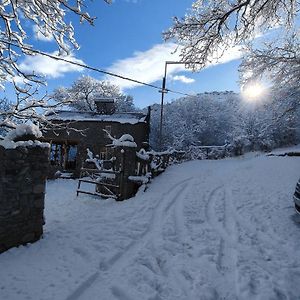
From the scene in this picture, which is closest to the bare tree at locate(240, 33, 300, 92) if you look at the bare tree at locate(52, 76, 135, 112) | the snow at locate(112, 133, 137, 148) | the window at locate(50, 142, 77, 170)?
the snow at locate(112, 133, 137, 148)

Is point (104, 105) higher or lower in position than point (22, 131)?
higher

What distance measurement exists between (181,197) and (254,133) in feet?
77.0

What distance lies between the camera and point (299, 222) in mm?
7230

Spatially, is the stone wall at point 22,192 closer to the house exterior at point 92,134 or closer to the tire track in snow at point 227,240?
the tire track in snow at point 227,240

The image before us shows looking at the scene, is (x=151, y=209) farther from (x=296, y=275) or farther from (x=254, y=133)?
(x=254, y=133)

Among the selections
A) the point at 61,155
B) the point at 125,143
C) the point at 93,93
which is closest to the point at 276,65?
the point at 125,143

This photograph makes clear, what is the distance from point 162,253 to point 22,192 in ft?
8.89

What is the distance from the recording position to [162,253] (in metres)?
5.44

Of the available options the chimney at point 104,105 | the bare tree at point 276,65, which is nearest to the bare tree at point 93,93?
the chimney at point 104,105

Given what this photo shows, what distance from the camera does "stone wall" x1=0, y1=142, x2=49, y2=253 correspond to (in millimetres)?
5274

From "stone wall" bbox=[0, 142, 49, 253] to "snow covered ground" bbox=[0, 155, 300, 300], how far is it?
0.25 meters

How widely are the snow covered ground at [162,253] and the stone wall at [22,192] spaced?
252mm

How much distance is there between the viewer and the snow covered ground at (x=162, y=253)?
4109 millimetres

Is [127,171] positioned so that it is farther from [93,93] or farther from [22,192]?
[93,93]
